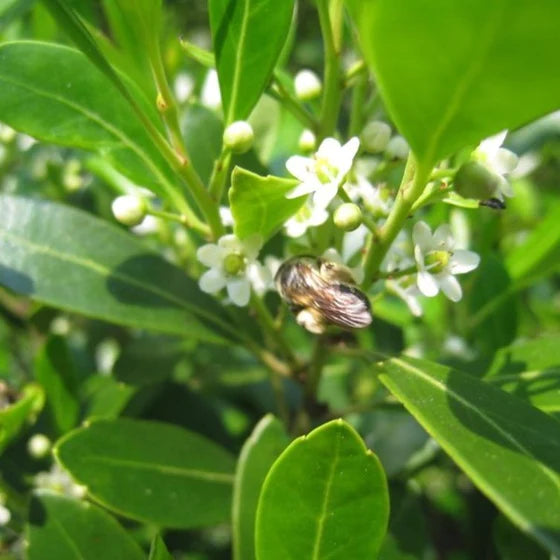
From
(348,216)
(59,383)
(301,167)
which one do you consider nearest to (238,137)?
(301,167)

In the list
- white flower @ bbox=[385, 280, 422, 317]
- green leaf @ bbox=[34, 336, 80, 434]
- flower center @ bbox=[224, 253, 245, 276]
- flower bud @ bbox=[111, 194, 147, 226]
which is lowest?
green leaf @ bbox=[34, 336, 80, 434]

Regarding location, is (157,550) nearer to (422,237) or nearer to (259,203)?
(259,203)

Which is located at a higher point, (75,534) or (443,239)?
(443,239)

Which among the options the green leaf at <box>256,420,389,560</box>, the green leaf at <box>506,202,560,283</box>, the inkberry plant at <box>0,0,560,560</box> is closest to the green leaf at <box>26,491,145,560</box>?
the inkberry plant at <box>0,0,560,560</box>

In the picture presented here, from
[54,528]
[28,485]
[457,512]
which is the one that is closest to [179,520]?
[54,528]

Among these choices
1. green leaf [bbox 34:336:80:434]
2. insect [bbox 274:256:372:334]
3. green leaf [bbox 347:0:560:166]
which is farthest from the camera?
green leaf [bbox 34:336:80:434]

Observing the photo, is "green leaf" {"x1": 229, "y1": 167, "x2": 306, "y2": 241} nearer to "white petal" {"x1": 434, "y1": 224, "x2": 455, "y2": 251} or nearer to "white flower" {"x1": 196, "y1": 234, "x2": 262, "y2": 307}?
"white flower" {"x1": 196, "y1": 234, "x2": 262, "y2": 307}
